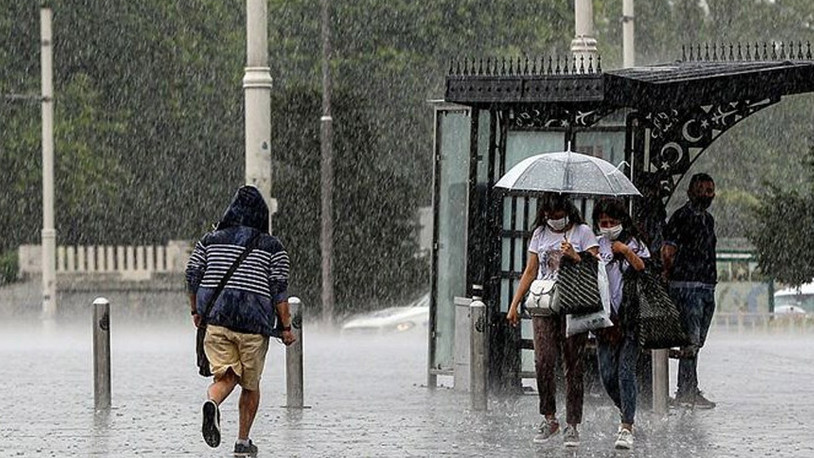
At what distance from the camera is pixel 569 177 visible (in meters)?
15.2

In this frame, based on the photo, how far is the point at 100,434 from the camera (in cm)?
1577

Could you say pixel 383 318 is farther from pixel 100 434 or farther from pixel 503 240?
pixel 100 434

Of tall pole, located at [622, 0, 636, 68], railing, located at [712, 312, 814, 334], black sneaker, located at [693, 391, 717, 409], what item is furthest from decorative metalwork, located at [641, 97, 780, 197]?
railing, located at [712, 312, 814, 334]

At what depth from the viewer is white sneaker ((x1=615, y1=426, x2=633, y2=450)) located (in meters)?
14.4

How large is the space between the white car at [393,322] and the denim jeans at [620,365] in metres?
26.6

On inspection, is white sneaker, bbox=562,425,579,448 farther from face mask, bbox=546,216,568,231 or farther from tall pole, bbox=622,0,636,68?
tall pole, bbox=622,0,636,68

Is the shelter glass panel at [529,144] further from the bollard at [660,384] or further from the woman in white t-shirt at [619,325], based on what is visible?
the woman in white t-shirt at [619,325]

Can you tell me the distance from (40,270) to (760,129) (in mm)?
36802

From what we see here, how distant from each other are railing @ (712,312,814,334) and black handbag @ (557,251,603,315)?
25.2m

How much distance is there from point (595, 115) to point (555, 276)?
3248mm

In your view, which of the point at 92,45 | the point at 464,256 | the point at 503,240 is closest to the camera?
the point at 503,240

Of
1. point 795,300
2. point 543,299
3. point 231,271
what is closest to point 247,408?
point 231,271

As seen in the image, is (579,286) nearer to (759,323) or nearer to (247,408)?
(247,408)

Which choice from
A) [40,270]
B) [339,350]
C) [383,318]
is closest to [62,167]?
[40,270]
